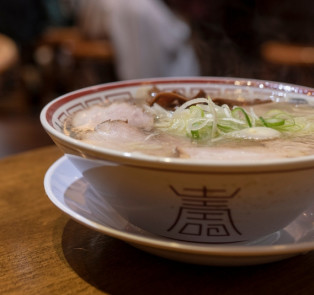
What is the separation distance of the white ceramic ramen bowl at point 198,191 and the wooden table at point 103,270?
0.05 m

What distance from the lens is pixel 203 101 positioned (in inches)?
35.5

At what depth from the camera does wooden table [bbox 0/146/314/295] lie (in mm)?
676

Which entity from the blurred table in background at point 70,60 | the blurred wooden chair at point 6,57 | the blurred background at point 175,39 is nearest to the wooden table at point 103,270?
the blurred wooden chair at point 6,57

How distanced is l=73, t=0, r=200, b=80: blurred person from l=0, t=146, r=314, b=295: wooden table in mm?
3390

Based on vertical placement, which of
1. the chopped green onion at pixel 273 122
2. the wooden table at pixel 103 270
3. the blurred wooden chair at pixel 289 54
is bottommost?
the blurred wooden chair at pixel 289 54

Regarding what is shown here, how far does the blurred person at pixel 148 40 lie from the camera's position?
4059mm

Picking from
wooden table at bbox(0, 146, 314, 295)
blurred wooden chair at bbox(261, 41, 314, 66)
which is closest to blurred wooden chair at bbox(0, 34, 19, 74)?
wooden table at bbox(0, 146, 314, 295)

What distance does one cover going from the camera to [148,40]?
414 cm

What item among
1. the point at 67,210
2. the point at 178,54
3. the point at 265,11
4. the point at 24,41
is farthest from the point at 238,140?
the point at 24,41

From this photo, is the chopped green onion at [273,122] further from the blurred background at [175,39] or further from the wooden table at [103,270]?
the blurred background at [175,39]

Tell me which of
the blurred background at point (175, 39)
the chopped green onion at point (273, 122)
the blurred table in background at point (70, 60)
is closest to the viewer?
the chopped green onion at point (273, 122)

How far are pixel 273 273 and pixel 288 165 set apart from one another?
0.21m

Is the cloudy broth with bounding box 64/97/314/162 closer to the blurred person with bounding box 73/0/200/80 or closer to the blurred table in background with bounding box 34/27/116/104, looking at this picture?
the blurred person with bounding box 73/0/200/80

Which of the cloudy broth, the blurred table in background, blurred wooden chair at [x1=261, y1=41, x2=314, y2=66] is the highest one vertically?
the cloudy broth
